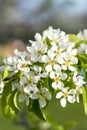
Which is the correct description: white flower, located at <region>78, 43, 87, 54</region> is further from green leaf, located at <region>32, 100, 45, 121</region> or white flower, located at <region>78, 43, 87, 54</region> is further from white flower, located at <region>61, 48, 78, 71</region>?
green leaf, located at <region>32, 100, 45, 121</region>

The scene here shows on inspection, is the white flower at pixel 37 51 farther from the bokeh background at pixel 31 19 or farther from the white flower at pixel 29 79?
the bokeh background at pixel 31 19

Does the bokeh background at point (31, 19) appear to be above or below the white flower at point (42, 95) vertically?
above

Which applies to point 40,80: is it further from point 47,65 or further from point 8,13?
point 8,13

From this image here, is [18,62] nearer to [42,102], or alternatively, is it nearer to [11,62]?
[11,62]

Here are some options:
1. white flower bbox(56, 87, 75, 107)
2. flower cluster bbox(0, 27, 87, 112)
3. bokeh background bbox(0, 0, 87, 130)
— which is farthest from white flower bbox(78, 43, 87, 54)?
bokeh background bbox(0, 0, 87, 130)

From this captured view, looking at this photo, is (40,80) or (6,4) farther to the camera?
(6,4)

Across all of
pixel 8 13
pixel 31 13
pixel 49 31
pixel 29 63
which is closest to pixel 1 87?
pixel 29 63

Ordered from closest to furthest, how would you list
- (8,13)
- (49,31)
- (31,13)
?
(49,31) → (8,13) → (31,13)

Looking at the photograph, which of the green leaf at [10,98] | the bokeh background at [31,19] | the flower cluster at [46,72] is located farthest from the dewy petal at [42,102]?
the bokeh background at [31,19]
